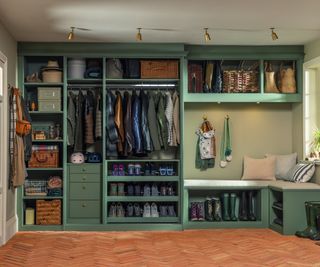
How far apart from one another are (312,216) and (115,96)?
10.3ft

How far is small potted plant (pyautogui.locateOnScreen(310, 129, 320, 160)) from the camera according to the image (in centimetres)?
757

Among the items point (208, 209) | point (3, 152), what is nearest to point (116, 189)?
point (208, 209)

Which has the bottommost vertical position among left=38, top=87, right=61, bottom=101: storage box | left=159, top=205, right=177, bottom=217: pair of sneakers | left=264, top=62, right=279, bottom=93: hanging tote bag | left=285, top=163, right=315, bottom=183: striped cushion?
left=159, top=205, right=177, bottom=217: pair of sneakers

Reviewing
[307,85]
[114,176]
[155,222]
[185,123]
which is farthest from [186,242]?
[307,85]

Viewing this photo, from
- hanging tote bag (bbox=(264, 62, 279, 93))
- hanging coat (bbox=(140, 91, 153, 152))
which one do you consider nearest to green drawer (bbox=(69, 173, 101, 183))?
hanging coat (bbox=(140, 91, 153, 152))

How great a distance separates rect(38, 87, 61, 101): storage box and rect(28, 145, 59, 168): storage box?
704 mm

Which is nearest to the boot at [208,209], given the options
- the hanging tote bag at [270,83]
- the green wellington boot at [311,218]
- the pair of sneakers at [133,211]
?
the pair of sneakers at [133,211]

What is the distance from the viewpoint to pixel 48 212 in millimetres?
7516

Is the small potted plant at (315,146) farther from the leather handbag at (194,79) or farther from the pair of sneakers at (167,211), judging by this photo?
the pair of sneakers at (167,211)

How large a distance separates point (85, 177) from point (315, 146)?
3.29 m

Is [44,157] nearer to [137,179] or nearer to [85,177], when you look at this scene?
[85,177]

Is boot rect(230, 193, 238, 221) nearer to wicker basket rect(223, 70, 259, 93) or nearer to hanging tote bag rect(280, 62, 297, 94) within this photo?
wicker basket rect(223, 70, 259, 93)

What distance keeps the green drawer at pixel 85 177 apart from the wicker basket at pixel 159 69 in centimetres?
156

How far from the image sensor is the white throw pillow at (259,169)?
8.06 metres
